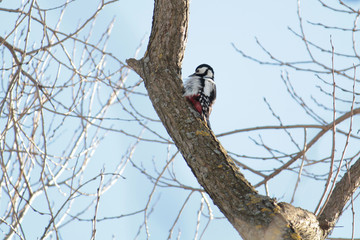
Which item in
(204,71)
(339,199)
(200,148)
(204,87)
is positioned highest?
(204,71)

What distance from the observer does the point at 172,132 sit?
8.82ft

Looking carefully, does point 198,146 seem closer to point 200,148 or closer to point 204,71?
point 200,148

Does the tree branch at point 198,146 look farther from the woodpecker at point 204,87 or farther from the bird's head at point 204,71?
the bird's head at point 204,71

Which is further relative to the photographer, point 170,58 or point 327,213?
point 170,58

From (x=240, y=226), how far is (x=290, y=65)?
6.77ft

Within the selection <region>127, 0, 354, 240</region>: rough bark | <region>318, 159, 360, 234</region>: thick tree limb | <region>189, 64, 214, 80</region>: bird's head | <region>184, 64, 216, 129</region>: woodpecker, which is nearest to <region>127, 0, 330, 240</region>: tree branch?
<region>127, 0, 354, 240</region>: rough bark

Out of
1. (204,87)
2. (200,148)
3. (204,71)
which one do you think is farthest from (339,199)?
(204,71)

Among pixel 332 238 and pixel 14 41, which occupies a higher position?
pixel 14 41

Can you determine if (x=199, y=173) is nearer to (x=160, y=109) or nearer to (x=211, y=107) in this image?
(x=160, y=109)

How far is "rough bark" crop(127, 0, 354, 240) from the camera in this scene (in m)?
2.23

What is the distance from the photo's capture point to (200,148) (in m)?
2.54

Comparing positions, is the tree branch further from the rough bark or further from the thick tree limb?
the thick tree limb

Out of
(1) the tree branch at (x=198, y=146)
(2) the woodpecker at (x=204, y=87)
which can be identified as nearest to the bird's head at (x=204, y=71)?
(2) the woodpecker at (x=204, y=87)

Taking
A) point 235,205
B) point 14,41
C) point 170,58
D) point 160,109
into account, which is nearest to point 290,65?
point 170,58
